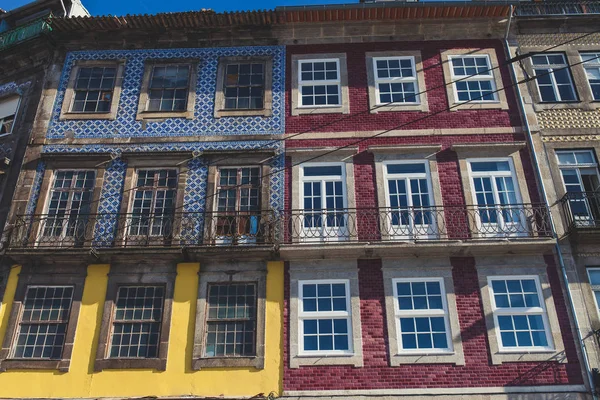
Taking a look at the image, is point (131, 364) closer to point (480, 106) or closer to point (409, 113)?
point (409, 113)

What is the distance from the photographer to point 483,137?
13.5 meters

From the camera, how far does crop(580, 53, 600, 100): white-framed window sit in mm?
14148

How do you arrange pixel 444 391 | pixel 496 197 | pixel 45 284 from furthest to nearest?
pixel 496 197
pixel 45 284
pixel 444 391

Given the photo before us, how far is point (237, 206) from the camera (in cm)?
1293

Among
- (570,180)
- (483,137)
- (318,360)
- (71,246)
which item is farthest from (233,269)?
(570,180)

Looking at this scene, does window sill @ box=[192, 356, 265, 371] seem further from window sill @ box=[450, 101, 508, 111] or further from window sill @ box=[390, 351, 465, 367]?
window sill @ box=[450, 101, 508, 111]

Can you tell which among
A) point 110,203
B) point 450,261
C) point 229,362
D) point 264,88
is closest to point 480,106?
point 450,261

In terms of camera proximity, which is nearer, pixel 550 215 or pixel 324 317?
pixel 324 317

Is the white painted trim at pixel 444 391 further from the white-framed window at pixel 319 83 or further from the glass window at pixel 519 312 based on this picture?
the white-framed window at pixel 319 83

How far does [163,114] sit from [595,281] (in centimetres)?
1035

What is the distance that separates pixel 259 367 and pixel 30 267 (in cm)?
541

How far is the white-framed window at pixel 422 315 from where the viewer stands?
11.3 m

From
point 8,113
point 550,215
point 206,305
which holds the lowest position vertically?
point 206,305

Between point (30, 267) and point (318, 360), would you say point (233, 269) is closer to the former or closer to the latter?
point (318, 360)
